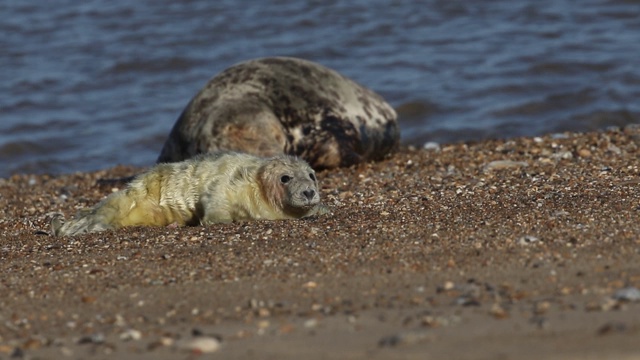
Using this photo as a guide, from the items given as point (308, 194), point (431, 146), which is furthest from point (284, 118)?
point (308, 194)

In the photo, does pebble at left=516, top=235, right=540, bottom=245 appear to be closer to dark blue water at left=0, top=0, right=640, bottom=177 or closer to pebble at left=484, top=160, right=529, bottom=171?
pebble at left=484, top=160, right=529, bottom=171

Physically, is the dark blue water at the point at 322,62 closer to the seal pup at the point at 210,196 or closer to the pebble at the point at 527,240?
the seal pup at the point at 210,196

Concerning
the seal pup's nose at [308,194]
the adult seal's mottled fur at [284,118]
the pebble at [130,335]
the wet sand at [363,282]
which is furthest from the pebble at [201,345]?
the adult seal's mottled fur at [284,118]

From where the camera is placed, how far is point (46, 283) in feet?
15.4

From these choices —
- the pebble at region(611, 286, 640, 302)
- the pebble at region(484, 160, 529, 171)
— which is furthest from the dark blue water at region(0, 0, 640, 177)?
the pebble at region(611, 286, 640, 302)

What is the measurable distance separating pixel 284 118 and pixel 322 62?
4678 mm

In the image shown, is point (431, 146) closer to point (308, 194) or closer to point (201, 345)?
point (308, 194)

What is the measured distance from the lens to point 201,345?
3.61 metres

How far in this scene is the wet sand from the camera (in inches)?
140

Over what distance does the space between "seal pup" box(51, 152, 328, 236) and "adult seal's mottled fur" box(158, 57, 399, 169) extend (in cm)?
191

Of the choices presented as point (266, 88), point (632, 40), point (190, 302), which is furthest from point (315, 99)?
point (632, 40)

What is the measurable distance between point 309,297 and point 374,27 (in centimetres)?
1050

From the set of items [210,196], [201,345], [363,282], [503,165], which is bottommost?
[503,165]

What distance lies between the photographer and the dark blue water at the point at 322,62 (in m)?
10.8
